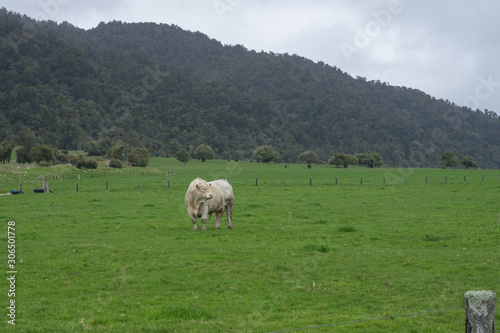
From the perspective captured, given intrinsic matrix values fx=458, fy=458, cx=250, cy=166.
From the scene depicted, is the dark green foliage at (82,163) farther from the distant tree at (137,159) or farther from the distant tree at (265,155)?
the distant tree at (265,155)

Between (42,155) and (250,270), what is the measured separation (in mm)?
84152

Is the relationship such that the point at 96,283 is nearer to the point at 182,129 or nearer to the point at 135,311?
the point at 135,311

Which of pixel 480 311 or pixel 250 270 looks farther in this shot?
pixel 250 270

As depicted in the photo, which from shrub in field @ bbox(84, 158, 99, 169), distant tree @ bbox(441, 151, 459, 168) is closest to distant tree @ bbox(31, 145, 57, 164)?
shrub in field @ bbox(84, 158, 99, 169)

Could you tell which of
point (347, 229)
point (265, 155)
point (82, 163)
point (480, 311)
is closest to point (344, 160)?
point (265, 155)

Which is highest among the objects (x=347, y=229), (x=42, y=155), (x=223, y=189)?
(x=42, y=155)

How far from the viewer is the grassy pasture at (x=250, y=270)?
31.8 ft

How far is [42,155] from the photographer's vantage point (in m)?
87.8

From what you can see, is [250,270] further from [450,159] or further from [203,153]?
[450,159]

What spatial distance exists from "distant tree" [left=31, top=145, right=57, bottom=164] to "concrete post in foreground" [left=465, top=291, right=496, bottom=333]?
302 ft

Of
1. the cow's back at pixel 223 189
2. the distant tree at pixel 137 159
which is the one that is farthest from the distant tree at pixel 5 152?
the cow's back at pixel 223 189

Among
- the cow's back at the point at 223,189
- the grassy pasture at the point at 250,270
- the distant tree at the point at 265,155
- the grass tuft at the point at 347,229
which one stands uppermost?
the distant tree at the point at 265,155

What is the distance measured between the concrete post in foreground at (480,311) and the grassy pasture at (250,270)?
3.56 m

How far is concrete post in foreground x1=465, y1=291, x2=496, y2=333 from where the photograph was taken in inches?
224
